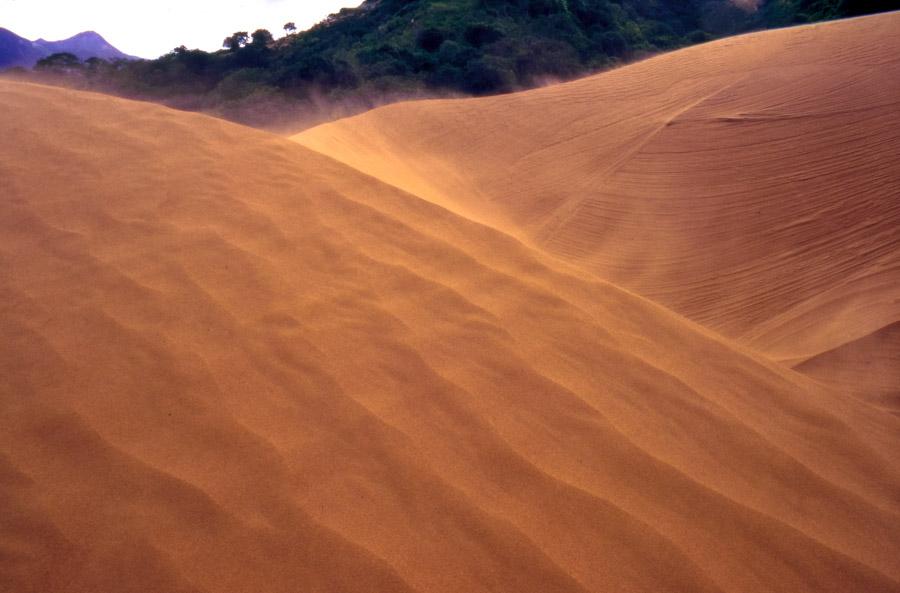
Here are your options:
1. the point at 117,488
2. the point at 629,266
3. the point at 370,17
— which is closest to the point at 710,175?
the point at 629,266

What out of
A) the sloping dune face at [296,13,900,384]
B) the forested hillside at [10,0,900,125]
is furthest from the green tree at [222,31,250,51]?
the sloping dune face at [296,13,900,384]

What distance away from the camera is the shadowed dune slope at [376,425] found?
175 cm

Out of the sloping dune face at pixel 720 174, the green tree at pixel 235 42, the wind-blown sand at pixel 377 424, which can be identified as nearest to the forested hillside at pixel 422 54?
the green tree at pixel 235 42

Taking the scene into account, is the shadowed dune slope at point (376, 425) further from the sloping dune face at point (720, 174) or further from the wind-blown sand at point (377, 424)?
the sloping dune face at point (720, 174)

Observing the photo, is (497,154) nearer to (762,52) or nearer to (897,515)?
(762,52)

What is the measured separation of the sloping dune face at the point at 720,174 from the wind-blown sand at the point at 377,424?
3.51 ft

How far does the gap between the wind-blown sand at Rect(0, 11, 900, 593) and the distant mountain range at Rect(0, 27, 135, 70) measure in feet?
62.8

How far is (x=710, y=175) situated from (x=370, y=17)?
106 ft

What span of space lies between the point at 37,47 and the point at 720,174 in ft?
85.8

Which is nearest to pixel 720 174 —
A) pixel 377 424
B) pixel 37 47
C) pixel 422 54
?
pixel 377 424

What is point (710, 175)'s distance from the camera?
209 inches

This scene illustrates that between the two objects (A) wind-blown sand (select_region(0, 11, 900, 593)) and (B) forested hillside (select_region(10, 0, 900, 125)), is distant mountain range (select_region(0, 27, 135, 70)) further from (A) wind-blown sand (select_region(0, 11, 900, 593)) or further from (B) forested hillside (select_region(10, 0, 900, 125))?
(A) wind-blown sand (select_region(0, 11, 900, 593))

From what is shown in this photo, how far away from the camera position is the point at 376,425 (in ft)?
7.14

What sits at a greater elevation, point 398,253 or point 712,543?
point 398,253
